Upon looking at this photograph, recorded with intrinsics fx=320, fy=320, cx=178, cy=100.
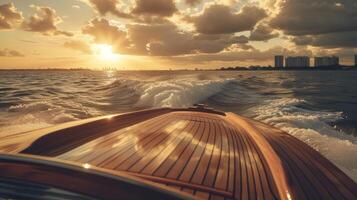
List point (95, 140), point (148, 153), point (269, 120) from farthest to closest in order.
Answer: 1. point (269, 120)
2. point (95, 140)
3. point (148, 153)

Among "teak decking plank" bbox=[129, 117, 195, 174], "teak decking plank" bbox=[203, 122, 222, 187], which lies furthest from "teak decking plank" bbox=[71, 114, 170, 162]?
"teak decking plank" bbox=[203, 122, 222, 187]

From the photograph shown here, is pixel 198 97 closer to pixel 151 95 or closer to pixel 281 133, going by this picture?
pixel 151 95

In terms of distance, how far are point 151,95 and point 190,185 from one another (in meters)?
16.9

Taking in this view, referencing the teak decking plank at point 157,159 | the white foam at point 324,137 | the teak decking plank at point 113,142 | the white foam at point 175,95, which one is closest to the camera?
the teak decking plank at point 157,159

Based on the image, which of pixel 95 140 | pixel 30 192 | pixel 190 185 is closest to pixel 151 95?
pixel 95 140

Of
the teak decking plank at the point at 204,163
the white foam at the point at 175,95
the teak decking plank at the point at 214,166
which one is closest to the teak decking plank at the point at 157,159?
the teak decking plank at the point at 204,163

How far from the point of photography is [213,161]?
12.1 ft

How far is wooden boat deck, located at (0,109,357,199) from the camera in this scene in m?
3.04

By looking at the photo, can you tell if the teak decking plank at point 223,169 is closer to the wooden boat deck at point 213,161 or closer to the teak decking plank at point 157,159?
the wooden boat deck at point 213,161

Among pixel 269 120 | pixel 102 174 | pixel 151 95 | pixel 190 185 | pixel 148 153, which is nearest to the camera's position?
pixel 102 174

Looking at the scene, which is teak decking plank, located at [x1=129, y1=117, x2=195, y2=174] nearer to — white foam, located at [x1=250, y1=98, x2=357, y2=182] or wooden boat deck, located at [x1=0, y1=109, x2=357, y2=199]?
wooden boat deck, located at [x1=0, y1=109, x2=357, y2=199]

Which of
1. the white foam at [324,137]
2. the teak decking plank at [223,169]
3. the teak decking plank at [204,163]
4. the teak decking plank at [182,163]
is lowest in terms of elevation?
the white foam at [324,137]

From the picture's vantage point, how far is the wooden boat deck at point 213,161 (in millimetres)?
Answer: 3043

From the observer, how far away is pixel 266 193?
9.73 feet
